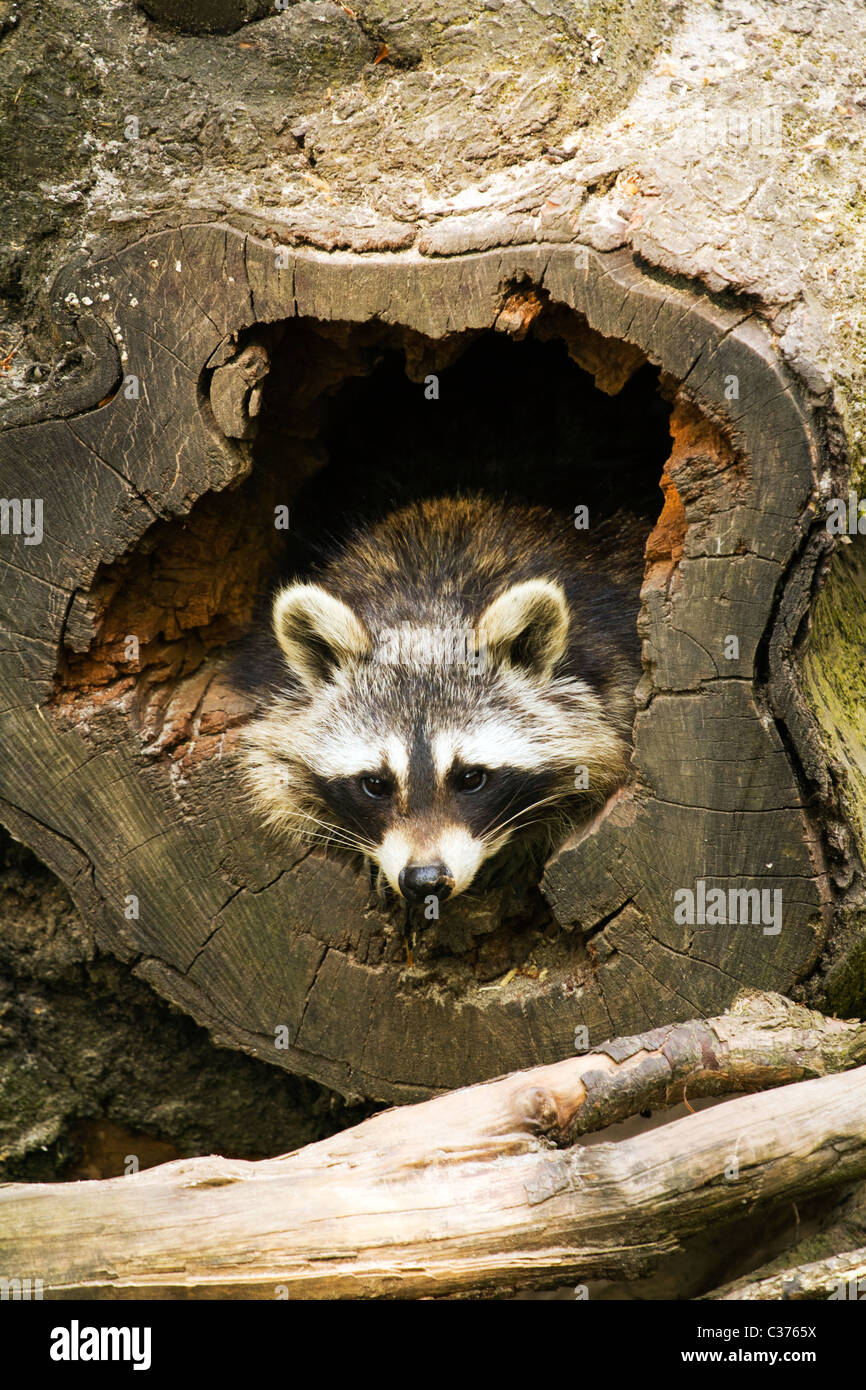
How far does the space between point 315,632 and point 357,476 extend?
4.29 feet

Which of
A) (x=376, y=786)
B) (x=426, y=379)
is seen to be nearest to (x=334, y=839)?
(x=376, y=786)

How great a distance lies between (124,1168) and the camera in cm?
588

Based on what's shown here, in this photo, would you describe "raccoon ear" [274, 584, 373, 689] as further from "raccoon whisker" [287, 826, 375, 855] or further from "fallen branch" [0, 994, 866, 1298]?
"fallen branch" [0, 994, 866, 1298]

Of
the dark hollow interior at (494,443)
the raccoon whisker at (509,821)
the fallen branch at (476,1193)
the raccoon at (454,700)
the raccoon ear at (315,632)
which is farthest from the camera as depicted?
the dark hollow interior at (494,443)

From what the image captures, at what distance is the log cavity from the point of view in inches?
177

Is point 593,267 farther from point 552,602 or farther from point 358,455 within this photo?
point 358,455

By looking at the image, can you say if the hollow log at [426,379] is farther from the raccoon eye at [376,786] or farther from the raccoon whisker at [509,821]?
the raccoon eye at [376,786]

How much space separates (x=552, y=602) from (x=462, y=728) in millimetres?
714

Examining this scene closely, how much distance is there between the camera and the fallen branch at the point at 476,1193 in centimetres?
365

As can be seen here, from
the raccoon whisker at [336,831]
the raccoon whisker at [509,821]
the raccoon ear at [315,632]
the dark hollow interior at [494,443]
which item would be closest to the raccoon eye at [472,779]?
the raccoon whisker at [509,821]

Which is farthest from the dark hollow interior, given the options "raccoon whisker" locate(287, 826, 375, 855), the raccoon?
"raccoon whisker" locate(287, 826, 375, 855)

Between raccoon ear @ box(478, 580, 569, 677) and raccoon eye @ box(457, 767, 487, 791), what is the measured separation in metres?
0.55

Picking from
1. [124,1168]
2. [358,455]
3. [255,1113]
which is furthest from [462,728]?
[124,1168]

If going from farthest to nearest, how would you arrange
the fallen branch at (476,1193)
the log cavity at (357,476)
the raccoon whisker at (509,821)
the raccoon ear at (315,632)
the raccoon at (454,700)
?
1. the raccoon ear at (315,632)
2. the raccoon at (454,700)
3. the raccoon whisker at (509,821)
4. the log cavity at (357,476)
5. the fallen branch at (476,1193)
